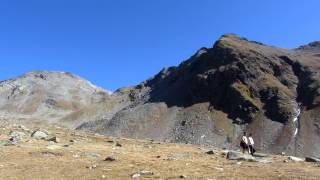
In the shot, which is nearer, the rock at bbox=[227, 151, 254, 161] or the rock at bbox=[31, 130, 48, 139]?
the rock at bbox=[227, 151, 254, 161]

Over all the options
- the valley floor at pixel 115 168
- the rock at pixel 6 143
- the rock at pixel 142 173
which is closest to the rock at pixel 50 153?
the valley floor at pixel 115 168

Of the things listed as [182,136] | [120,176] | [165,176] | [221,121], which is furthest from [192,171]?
[221,121]

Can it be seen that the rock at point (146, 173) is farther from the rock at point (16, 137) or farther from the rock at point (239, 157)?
the rock at point (16, 137)

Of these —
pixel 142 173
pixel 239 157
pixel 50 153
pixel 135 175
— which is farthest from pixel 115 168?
pixel 239 157

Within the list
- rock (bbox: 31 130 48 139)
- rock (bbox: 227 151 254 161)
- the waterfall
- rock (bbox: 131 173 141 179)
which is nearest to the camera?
rock (bbox: 131 173 141 179)

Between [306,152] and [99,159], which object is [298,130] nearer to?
[306,152]

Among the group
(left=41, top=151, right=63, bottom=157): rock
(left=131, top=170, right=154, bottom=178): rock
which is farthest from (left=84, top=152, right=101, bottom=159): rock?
(left=131, top=170, right=154, bottom=178): rock

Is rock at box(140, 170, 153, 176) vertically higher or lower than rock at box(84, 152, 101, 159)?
lower

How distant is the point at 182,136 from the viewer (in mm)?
170000

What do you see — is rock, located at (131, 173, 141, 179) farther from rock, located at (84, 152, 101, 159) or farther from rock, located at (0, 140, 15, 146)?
rock, located at (0, 140, 15, 146)

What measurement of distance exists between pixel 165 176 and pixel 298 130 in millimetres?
144174

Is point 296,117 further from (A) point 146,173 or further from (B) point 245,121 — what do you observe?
(A) point 146,173

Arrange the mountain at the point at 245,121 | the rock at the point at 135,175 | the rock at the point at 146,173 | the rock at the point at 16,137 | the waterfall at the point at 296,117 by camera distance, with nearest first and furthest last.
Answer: the rock at the point at 135,175
the rock at the point at 146,173
the rock at the point at 16,137
the mountain at the point at 245,121
the waterfall at the point at 296,117

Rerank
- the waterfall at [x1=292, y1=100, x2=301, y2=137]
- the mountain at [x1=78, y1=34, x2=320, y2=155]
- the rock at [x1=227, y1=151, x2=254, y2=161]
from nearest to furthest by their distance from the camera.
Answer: the rock at [x1=227, y1=151, x2=254, y2=161] → the mountain at [x1=78, y1=34, x2=320, y2=155] → the waterfall at [x1=292, y1=100, x2=301, y2=137]
